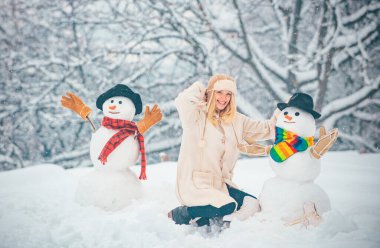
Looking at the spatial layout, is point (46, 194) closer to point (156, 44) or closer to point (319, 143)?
point (319, 143)

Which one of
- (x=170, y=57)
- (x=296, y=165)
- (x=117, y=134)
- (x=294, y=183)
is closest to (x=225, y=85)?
(x=296, y=165)

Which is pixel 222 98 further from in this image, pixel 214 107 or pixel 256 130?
pixel 256 130

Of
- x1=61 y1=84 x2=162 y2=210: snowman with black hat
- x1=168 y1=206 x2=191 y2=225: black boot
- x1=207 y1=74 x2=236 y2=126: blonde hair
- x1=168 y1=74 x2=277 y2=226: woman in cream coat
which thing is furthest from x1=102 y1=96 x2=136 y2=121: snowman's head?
x1=168 y1=206 x2=191 y2=225: black boot

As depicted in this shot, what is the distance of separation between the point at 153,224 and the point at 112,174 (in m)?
0.70

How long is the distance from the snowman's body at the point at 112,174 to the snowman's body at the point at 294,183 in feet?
3.94

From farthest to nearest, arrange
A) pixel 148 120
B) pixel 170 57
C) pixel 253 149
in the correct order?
1. pixel 170 57
2. pixel 148 120
3. pixel 253 149

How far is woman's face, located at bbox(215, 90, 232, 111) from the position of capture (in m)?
2.85

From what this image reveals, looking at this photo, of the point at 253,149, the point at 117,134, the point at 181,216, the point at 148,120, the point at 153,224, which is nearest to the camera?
the point at 153,224

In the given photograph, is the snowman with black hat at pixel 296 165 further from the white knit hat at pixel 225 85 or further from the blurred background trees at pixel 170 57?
the blurred background trees at pixel 170 57

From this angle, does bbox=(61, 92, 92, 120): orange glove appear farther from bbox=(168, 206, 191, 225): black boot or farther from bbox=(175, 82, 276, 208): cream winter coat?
bbox=(168, 206, 191, 225): black boot

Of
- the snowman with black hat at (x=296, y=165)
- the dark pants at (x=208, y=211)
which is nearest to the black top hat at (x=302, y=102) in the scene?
the snowman with black hat at (x=296, y=165)

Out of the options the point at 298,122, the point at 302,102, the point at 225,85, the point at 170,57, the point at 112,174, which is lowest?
the point at 112,174

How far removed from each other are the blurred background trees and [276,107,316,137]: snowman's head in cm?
348

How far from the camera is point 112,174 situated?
314 centimetres
